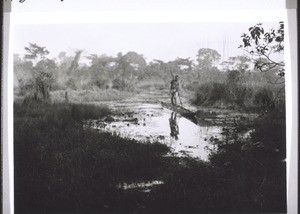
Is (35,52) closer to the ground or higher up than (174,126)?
higher up

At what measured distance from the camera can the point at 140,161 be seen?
2.88 meters

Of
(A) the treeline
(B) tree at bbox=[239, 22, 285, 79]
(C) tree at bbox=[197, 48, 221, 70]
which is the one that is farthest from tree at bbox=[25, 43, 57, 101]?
(B) tree at bbox=[239, 22, 285, 79]

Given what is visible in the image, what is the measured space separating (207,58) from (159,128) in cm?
64

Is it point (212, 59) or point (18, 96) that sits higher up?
point (212, 59)

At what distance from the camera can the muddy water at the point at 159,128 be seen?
2881 mm

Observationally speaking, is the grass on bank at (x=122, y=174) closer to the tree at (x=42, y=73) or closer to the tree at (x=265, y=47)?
the tree at (x=42, y=73)

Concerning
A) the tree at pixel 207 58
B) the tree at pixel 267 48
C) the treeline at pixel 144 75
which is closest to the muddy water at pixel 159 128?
the treeline at pixel 144 75

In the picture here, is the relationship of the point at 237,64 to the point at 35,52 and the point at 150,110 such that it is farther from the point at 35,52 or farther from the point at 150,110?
the point at 35,52

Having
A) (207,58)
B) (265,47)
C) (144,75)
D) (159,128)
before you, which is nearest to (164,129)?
(159,128)

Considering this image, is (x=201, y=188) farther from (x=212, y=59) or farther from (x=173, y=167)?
(x=212, y=59)

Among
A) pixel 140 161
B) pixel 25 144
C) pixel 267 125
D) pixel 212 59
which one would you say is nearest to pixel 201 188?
pixel 140 161

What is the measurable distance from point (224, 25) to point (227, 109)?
0.63 meters

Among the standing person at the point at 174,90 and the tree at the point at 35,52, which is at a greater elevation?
the tree at the point at 35,52

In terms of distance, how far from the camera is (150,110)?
2902mm
